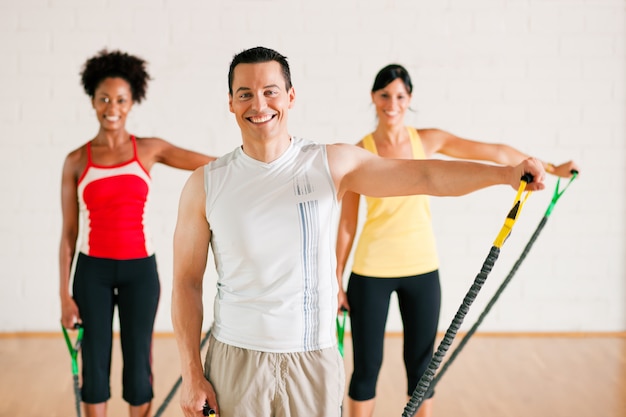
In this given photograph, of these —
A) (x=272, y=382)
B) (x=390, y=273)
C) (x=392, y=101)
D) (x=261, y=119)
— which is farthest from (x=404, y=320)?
(x=261, y=119)

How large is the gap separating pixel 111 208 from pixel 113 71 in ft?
1.86

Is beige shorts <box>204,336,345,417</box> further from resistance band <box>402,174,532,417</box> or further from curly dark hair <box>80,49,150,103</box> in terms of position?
curly dark hair <box>80,49,150,103</box>

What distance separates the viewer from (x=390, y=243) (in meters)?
2.95

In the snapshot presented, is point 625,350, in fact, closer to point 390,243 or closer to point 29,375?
point 390,243

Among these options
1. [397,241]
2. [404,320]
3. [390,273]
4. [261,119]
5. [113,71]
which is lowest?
[404,320]

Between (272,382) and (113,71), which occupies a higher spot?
(113,71)

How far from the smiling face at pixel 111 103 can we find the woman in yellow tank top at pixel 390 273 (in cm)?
93

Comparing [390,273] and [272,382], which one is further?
[390,273]

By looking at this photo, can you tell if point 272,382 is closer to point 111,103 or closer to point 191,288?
point 191,288

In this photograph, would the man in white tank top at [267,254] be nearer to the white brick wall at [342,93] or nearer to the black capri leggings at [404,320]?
the black capri leggings at [404,320]

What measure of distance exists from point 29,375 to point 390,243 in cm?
225

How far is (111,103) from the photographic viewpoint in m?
3.00

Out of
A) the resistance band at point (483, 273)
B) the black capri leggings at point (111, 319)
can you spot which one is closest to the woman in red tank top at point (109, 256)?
the black capri leggings at point (111, 319)

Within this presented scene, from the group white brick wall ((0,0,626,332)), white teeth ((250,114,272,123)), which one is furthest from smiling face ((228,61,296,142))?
white brick wall ((0,0,626,332))
